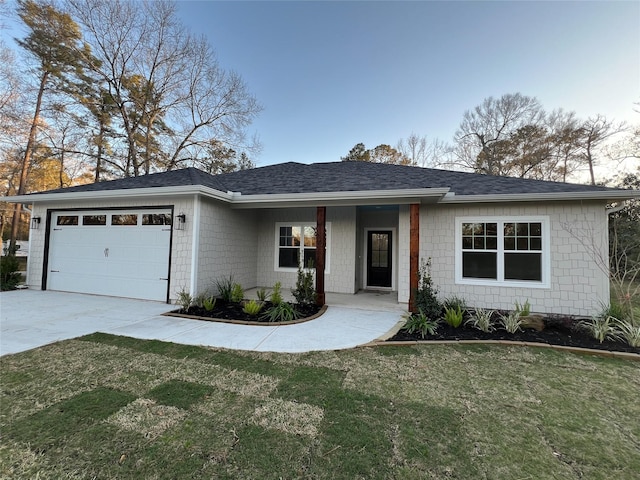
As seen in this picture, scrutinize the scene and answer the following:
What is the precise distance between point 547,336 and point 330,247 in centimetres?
541

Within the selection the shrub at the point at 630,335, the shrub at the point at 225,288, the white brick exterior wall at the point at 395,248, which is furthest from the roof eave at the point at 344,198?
the shrub at the point at 630,335

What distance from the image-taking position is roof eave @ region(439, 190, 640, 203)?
548 cm

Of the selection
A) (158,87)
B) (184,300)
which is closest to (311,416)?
(184,300)

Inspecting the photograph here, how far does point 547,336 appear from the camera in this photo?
4789 mm

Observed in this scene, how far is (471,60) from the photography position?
433 inches

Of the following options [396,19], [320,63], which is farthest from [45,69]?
[396,19]

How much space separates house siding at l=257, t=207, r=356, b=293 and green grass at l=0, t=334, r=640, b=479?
4720 millimetres

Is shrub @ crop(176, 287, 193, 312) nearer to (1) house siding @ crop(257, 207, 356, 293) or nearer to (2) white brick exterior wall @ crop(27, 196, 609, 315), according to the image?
(2) white brick exterior wall @ crop(27, 196, 609, 315)

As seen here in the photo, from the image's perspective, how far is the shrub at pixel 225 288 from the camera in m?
6.77

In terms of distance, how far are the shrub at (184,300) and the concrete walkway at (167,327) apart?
0.30m

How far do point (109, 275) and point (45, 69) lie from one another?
15.0 meters

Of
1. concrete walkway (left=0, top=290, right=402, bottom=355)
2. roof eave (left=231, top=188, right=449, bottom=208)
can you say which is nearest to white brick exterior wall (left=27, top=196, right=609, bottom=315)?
roof eave (left=231, top=188, right=449, bottom=208)

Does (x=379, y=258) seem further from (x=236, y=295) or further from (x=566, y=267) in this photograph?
(x=236, y=295)

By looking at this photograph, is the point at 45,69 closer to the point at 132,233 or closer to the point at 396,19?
the point at 132,233
